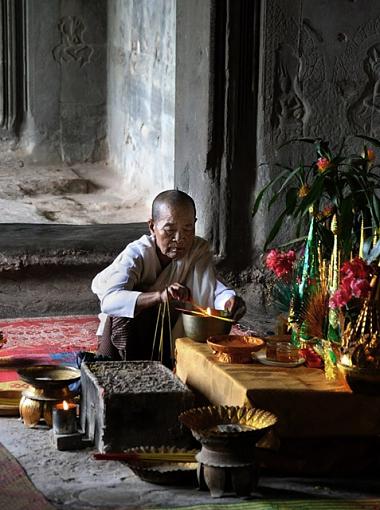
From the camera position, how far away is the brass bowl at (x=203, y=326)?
180 inches

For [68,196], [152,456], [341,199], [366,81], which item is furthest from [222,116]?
[68,196]

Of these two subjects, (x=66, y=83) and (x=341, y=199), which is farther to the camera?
Result: (x=66, y=83)

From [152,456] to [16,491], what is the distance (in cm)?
Result: 48

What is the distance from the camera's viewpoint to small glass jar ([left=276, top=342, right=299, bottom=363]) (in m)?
4.29

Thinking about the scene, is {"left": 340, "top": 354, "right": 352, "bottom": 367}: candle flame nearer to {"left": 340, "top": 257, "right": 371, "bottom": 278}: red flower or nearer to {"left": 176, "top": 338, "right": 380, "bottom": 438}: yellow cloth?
{"left": 176, "top": 338, "right": 380, "bottom": 438}: yellow cloth

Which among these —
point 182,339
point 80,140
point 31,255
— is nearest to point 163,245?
point 182,339

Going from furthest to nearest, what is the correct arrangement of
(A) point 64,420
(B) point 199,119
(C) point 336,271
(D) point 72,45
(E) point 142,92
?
(D) point 72,45
(E) point 142,92
(B) point 199,119
(C) point 336,271
(A) point 64,420

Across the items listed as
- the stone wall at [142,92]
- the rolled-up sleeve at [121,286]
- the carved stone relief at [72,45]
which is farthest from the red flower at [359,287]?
the carved stone relief at [72,45]

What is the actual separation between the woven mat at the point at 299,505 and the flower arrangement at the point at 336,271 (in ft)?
1.61

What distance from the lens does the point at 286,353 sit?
14.1ft

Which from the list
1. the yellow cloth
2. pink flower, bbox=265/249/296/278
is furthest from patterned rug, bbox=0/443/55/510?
pink flower, bbox=265/249/296/278

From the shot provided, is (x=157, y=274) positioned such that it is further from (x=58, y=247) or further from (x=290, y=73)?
(x=290, y=73)

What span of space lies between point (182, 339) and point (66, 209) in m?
4.71

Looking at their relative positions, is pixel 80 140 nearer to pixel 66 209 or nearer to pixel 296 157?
pixel 66 209
